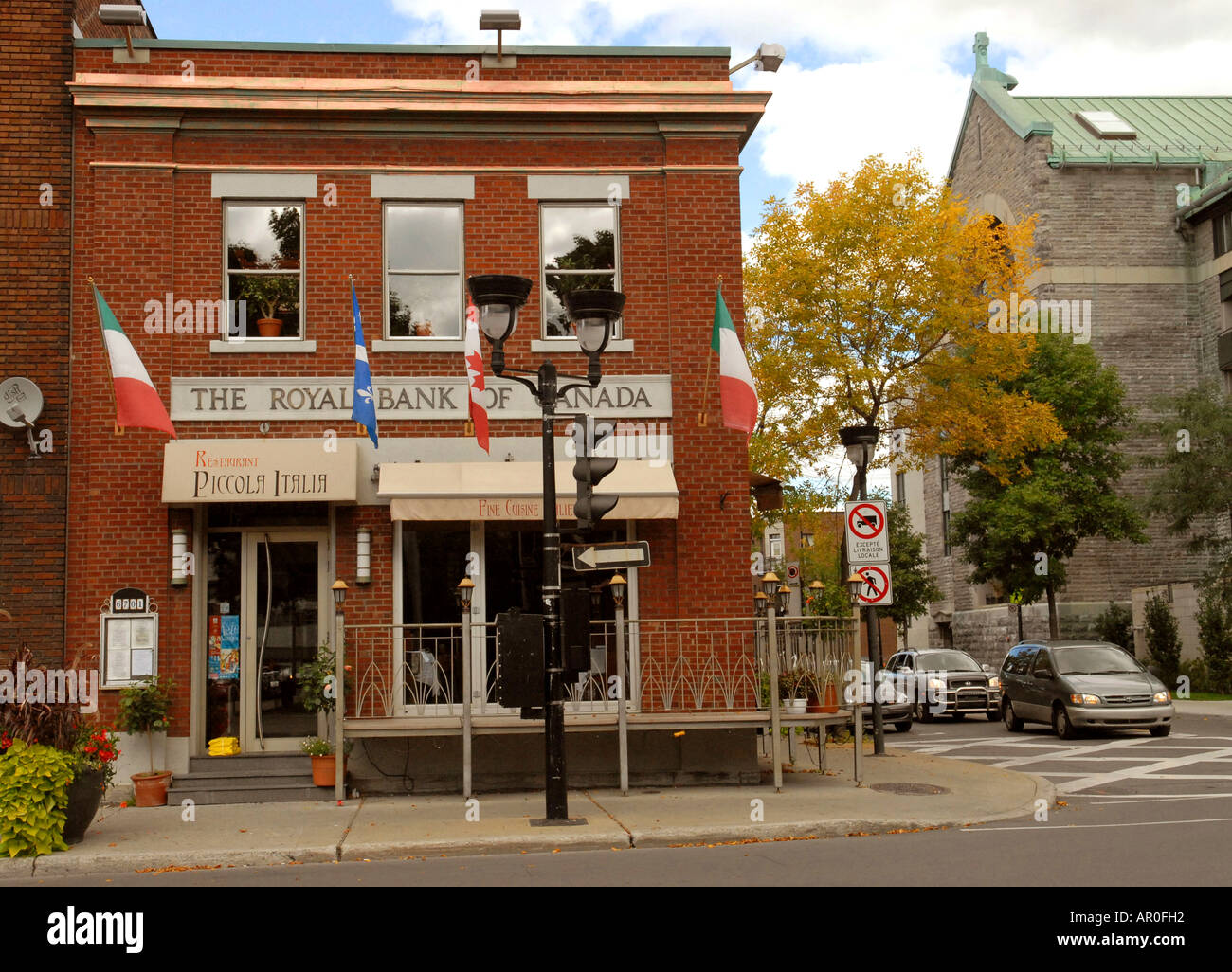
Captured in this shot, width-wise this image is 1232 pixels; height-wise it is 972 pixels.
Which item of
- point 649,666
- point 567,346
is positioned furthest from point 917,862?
point 567,346

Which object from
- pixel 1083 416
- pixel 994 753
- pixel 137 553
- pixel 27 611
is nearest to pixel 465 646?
pixel 137 553

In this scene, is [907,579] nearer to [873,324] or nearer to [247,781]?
[873,324]

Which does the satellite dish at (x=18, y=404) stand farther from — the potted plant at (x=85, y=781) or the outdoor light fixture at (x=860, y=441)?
the outdoor light fixture at (x=860, y=441)

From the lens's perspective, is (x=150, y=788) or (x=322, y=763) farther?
(x=322, y=763)

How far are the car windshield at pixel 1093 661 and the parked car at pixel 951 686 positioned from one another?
533cm

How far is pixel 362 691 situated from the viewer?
13820 millimetres

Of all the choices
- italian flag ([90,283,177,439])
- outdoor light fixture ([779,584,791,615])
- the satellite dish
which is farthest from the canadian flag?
the satellite dish

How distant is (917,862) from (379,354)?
8.63m

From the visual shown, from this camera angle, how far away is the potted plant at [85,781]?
424 inches

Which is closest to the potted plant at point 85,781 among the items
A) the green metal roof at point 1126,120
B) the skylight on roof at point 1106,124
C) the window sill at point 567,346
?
the window sill at point 567,346

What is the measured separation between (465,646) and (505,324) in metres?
3.69

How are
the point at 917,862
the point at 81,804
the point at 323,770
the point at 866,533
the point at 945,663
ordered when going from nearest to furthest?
the point at 917,862
the point at 81,804
the point at 323,770
the point at 866,533
the point at 945,663

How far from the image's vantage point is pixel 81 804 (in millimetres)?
10828

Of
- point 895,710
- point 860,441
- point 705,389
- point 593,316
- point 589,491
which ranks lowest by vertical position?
point 895,710
